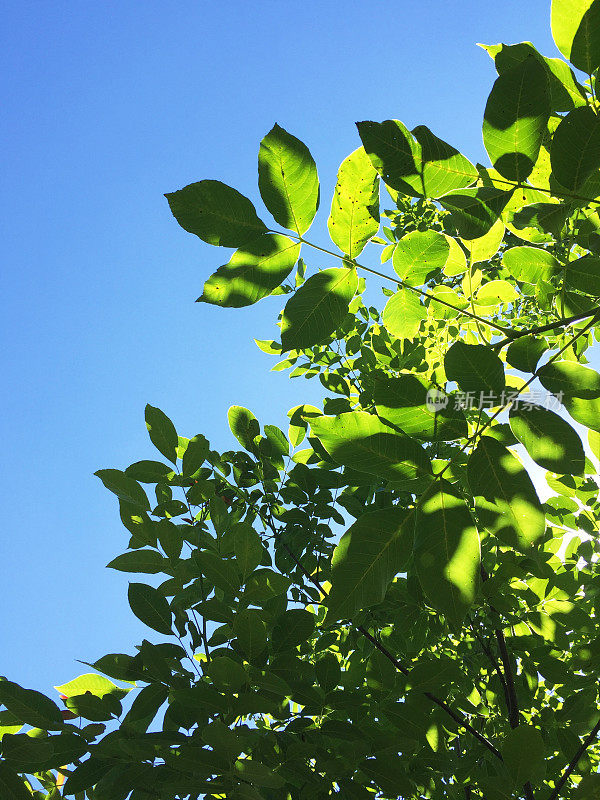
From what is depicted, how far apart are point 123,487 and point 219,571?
0.39 m

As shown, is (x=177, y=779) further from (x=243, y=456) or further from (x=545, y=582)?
(x=545, y=582)

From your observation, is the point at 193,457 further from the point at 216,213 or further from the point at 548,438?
the point at 548,438

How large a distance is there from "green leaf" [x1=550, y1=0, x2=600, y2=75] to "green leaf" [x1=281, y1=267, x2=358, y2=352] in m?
0.58

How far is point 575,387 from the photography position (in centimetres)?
111

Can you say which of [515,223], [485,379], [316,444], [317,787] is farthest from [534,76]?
[317,787]

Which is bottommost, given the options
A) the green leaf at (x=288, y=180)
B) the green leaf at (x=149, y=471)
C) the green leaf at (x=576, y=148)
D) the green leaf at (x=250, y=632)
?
the green leaf at (x=250, y=632)

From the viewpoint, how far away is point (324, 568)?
6.72ft

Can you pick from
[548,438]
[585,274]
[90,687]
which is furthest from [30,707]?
[585,274]

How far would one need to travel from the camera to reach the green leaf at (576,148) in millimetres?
1023

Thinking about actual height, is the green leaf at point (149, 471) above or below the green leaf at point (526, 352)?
above

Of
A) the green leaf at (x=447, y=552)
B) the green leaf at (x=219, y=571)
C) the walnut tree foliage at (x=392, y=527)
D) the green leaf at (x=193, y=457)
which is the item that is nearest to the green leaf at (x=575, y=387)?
the walnut tree foliage at (x=392, y=527)

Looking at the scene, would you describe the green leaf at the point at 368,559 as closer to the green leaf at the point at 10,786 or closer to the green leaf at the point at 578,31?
the green leaf at the point at 10,786

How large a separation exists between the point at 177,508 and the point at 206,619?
1.34 ft

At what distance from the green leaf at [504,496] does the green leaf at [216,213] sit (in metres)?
0.62
